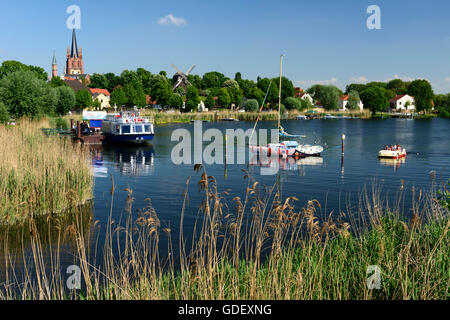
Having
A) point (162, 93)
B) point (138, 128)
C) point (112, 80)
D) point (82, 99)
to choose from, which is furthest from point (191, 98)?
point (138, 128)

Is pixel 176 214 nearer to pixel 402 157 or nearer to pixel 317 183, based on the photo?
pixel 317 183

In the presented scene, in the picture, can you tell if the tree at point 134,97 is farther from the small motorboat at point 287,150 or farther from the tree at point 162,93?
the small motorboat at point 287,150

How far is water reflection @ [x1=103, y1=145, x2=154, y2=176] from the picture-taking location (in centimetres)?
3522

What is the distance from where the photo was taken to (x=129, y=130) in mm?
56969

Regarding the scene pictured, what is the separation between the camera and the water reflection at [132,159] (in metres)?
35.2

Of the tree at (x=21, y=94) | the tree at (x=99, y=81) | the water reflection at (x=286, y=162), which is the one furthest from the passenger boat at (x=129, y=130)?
the tree at (x=99, y=81)

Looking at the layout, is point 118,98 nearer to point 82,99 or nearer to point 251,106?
point 82,99

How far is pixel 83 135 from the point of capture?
55.9 metres

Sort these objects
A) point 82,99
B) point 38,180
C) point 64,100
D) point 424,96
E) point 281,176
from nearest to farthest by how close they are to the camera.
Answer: point 38,180 < point 281,176 < point 64,100 < point 82,99 < point 424,96

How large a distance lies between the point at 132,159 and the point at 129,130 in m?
14.3

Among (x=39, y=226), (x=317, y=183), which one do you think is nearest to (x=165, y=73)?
(x=317, y=183)

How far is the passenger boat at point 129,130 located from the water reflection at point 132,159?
1.15m

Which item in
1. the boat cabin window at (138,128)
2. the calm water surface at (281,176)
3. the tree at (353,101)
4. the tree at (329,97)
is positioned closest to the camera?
the calm water surface at (281,176)
